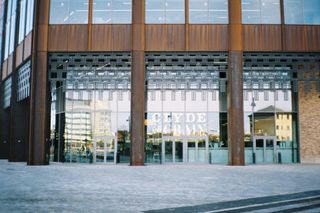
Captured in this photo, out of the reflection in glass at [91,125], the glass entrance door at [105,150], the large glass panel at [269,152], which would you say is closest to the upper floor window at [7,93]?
the reflection in glass at [91,125]

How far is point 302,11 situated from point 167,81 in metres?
11.8

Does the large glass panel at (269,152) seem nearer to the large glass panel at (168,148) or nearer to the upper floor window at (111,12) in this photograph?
the large glass panel at (168,148)

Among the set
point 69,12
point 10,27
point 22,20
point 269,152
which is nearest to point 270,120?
point 269,152

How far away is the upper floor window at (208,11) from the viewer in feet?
92.5

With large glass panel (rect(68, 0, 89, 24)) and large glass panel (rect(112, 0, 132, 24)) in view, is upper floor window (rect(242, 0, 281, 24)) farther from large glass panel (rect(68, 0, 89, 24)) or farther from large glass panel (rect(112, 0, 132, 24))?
large glass panel (rect(68, 0, 89, 24))

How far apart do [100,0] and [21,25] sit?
10513 mm

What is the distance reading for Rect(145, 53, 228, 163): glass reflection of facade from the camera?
31.4 meters

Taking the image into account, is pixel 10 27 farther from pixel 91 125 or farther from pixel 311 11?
pixel 311 11

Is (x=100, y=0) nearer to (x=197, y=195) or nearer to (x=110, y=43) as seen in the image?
(x=110, y=43)

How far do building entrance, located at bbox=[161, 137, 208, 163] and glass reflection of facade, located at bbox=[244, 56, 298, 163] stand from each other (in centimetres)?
382

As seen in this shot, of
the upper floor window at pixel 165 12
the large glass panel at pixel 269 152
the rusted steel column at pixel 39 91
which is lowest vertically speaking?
the large glass panel at pixel 269 152

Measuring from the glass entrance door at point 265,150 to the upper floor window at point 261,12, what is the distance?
31.9 ft

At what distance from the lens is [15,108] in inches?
1459

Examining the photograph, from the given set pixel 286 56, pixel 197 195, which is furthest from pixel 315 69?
pixel 197 195
